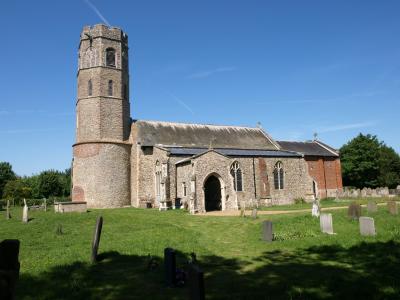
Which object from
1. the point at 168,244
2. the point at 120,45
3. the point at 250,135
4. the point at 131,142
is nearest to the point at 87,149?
the point at 131,142

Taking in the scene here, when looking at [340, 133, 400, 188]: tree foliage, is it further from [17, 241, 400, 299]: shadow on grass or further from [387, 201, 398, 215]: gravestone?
[17, 241, 400, 299]: shadow on grass

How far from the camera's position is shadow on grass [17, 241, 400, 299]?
659cm

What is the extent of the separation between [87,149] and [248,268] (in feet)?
83.4

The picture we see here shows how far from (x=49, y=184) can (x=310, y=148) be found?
1704 inches

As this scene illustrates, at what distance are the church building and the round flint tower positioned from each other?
9 cm

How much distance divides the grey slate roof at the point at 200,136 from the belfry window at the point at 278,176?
9.74 feet

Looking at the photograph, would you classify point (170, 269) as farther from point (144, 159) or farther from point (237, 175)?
point (237, 175)

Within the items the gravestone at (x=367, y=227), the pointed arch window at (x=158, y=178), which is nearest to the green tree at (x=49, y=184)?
the pointed arch window at (x=158, y=178)

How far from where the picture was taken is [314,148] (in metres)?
44.4

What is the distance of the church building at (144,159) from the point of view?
2969cm

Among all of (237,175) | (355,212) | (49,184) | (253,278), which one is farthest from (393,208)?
(49,184)

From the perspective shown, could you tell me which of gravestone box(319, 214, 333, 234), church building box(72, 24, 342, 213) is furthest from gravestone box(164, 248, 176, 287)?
church building box(72, 24, 342, 213)

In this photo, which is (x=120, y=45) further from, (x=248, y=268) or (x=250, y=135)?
(x=248, y=268)

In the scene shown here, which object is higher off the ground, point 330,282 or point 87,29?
point 87,29
